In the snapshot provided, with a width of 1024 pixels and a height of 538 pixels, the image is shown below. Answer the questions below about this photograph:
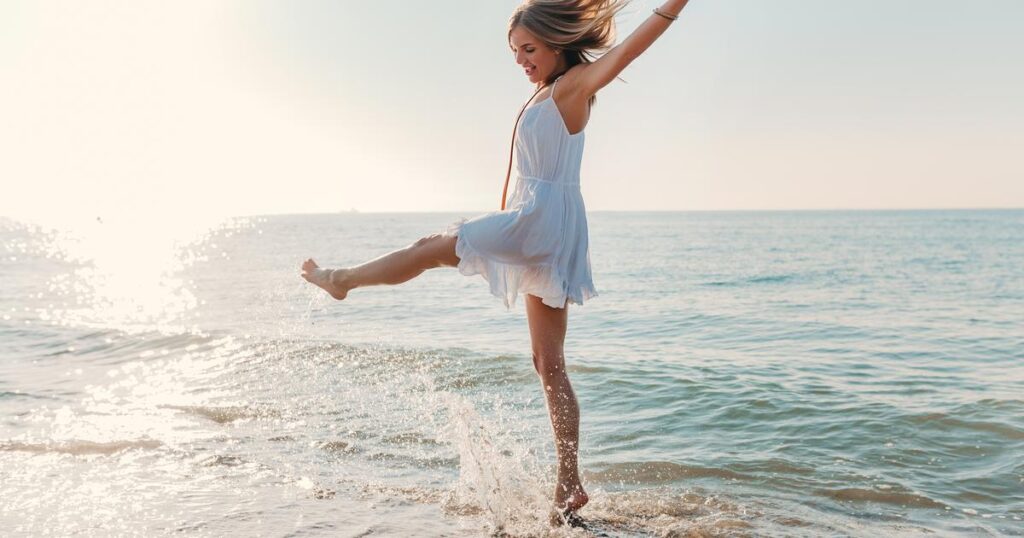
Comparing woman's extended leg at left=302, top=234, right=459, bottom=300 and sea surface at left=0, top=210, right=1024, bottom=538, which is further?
sea surface at left=0, top=210, right=1024, bottom=538

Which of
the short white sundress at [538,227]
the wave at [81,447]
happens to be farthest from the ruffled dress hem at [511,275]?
the wave at [81,447]

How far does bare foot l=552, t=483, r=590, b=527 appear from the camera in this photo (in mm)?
4184

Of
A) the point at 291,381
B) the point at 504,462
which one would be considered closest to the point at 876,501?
the point at 504,462

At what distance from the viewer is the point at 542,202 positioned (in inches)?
150

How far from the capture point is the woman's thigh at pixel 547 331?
405 centimetres

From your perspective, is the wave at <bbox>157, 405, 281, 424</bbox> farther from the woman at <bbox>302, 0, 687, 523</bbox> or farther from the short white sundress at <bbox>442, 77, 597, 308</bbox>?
the short white sundress at <bbox>442, 77, 597, 308</bbox>

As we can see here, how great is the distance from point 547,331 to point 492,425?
259 centimetres

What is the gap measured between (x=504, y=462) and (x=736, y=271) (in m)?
23.0

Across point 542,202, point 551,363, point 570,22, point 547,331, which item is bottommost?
point 551,363

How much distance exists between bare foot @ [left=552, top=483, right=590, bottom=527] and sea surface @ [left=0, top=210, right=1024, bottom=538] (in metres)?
0.11

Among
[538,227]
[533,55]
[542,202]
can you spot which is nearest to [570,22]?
[533,55]

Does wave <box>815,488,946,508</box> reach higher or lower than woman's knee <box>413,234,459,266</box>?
lower

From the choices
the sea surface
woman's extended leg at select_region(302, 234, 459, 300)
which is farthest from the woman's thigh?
the sea surface

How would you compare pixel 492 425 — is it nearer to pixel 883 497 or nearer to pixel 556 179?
pixel 883 497
